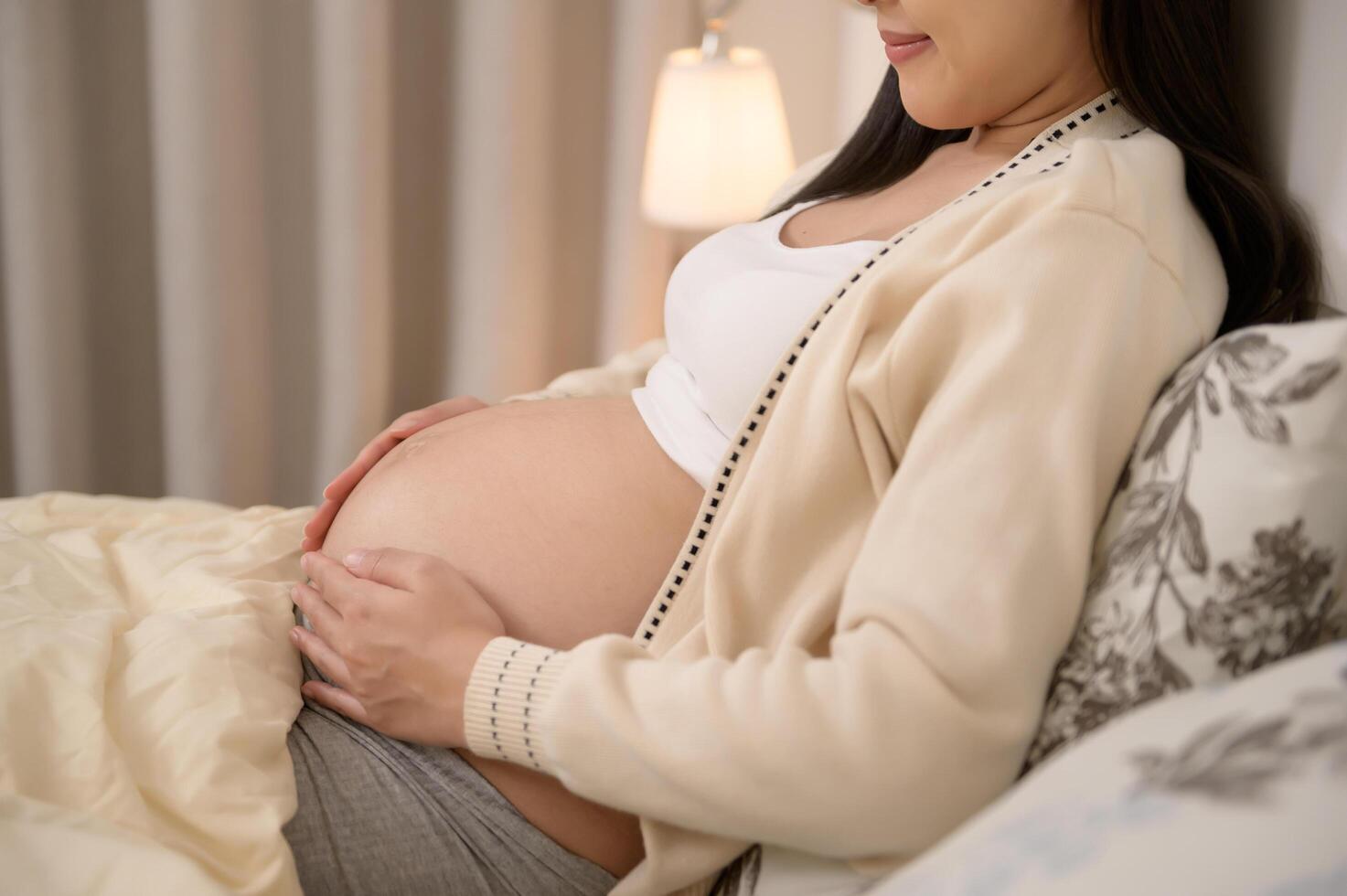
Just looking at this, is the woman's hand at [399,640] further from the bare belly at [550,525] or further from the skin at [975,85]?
the skin at [975,85]

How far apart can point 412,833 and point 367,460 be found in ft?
1.56

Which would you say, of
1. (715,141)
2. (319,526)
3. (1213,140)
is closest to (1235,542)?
(1213,140)

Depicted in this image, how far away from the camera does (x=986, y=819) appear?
501mm

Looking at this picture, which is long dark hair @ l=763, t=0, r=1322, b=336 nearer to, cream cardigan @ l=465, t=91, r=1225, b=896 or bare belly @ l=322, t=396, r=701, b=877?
cream cardigan @ l=465, t=91, r=1225, b=896

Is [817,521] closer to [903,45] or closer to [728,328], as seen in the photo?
[728,328]

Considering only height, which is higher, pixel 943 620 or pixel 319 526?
pixel 943 620

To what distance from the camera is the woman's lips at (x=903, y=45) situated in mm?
938

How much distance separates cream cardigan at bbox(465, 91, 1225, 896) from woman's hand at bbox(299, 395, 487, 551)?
389 millimetres

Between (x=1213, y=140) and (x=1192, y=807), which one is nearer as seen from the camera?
(x=1192, y=807)

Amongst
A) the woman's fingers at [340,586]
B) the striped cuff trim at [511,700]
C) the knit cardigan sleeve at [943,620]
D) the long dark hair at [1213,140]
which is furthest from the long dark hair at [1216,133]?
the woman's fingers at [340,586]

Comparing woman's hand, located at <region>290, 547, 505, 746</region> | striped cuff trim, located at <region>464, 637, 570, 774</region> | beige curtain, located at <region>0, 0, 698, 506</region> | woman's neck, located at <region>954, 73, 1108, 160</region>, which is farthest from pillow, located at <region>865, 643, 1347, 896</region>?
beige curtain, located at <region>0, 0, 698, 506</region>

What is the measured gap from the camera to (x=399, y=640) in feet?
2.61

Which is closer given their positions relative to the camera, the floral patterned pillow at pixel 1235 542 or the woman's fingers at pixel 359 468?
the floral patterned pillow at pixel 1235 542

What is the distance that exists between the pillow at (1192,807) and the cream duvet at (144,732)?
443 mm
